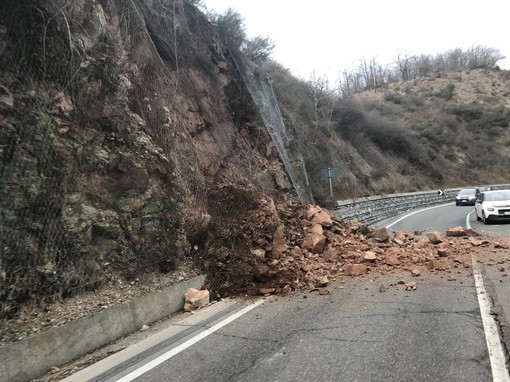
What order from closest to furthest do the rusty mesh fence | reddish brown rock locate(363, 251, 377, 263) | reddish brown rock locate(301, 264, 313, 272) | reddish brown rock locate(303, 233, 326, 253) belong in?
1. the rusty mesh fence
2. reddish brown rock locate(301, 264, 313, 272)
3. reddish brown rock locate(363, 251, 377, 263)
4. reddish brown rock locate(303, 233, 326, 253)

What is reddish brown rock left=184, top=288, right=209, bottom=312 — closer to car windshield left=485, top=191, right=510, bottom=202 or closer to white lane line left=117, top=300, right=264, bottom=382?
white lane line left=117, top=300, right=264, bottom=382

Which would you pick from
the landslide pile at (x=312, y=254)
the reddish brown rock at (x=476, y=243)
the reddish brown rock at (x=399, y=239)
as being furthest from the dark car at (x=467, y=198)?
the reddish brown rock at (x=399, y=239)

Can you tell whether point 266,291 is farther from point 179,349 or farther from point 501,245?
point 501,245

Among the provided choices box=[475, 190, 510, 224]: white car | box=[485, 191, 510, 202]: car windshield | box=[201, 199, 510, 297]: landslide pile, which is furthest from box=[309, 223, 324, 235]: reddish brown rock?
box=[485, 191, 510, 202]: car windshield

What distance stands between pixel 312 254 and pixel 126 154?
174 inches

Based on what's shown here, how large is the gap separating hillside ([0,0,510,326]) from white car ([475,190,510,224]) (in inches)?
301

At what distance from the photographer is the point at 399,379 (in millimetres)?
4016

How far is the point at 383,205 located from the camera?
91.0 feet

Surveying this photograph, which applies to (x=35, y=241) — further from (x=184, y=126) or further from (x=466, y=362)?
(x=184, y=126)

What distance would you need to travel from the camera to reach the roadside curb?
186 inches

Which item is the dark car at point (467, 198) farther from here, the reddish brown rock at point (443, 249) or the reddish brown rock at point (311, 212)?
the reddish brown rock at point (443, 249)

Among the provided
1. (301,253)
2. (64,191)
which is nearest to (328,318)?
(301,253)

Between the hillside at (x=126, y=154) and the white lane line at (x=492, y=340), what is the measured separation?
3557 mm

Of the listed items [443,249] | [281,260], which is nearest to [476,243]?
[443,249]
